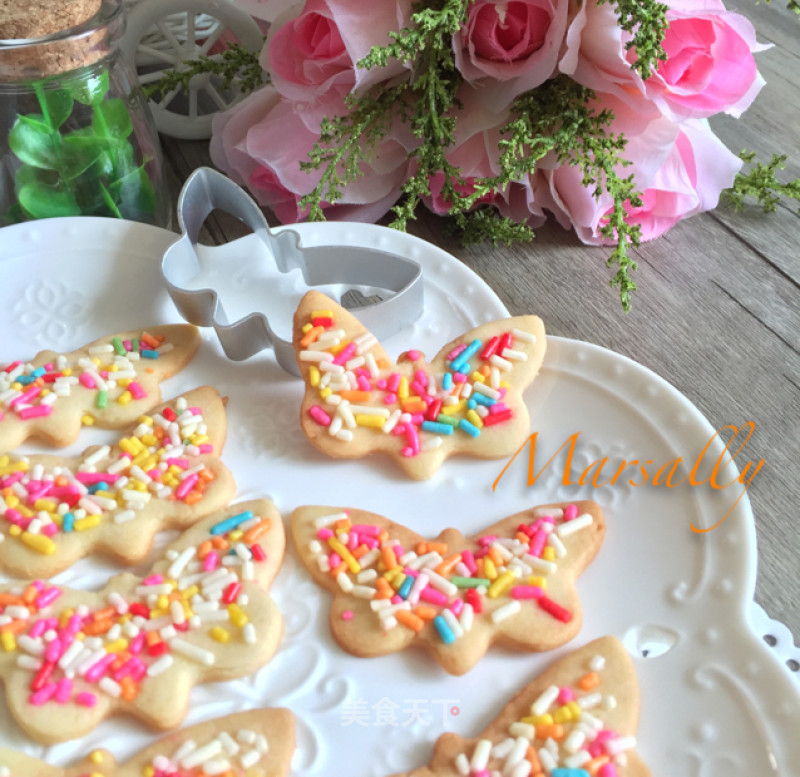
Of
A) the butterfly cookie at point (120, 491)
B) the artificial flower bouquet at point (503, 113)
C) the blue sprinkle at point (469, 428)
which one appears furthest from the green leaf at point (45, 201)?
the blue sprinkle at point (469, 428)

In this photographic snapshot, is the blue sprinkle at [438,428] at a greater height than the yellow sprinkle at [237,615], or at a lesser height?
greater

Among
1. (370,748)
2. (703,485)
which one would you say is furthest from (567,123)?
(370,748)

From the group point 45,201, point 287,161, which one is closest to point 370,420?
point 287,161

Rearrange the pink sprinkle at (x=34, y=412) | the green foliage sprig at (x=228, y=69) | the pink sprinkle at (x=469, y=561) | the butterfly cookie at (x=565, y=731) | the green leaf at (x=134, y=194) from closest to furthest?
the butterfly cookie at (x=565, y=731) → the pink sprinkle at (x=469, y=561) → the pink sprinkle at (x=34, y=412) → the green leaf at (x=134, y=194) → the green foliage sprig at (x=228, y=69)

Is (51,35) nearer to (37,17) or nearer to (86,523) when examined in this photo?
(37,17)

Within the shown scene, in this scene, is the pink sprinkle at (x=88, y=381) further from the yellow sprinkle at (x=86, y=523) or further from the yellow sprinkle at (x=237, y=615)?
the yellow sprinkle at (x=237, y=615)

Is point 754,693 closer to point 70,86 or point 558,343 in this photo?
point 558,343

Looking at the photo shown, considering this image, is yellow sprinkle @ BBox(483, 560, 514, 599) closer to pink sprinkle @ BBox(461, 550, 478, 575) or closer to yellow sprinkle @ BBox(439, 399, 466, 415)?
pink sprinkle @ BBox(461, 550, 478, 575)
